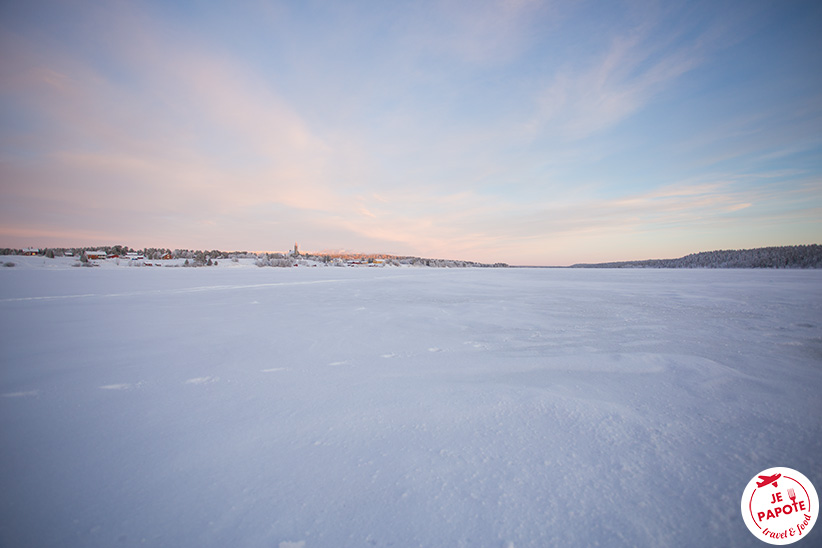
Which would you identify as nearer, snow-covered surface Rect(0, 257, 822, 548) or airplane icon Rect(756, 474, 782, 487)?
snow-covered surface Rect(0, 257, 822, 548)

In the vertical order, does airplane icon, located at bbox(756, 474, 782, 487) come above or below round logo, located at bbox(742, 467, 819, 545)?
above

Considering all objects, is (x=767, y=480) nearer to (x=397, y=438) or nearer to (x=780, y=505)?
(x=780, y=505)

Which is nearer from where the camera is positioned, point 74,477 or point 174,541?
point 174,541

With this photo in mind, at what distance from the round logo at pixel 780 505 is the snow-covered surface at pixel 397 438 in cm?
5

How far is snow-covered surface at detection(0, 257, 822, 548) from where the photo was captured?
1092 millimetres

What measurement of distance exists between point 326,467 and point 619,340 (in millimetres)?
3360

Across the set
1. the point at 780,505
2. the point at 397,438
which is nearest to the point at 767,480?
the point at 780,505

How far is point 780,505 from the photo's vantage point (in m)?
1.25

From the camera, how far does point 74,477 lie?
4.32ft

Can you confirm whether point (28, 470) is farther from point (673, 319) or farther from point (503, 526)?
point (673, 319)

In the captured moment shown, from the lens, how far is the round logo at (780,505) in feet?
3.86

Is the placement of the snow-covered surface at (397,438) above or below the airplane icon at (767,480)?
above

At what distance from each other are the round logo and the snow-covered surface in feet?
0.17

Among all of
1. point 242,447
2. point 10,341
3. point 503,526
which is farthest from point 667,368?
point 10,341
